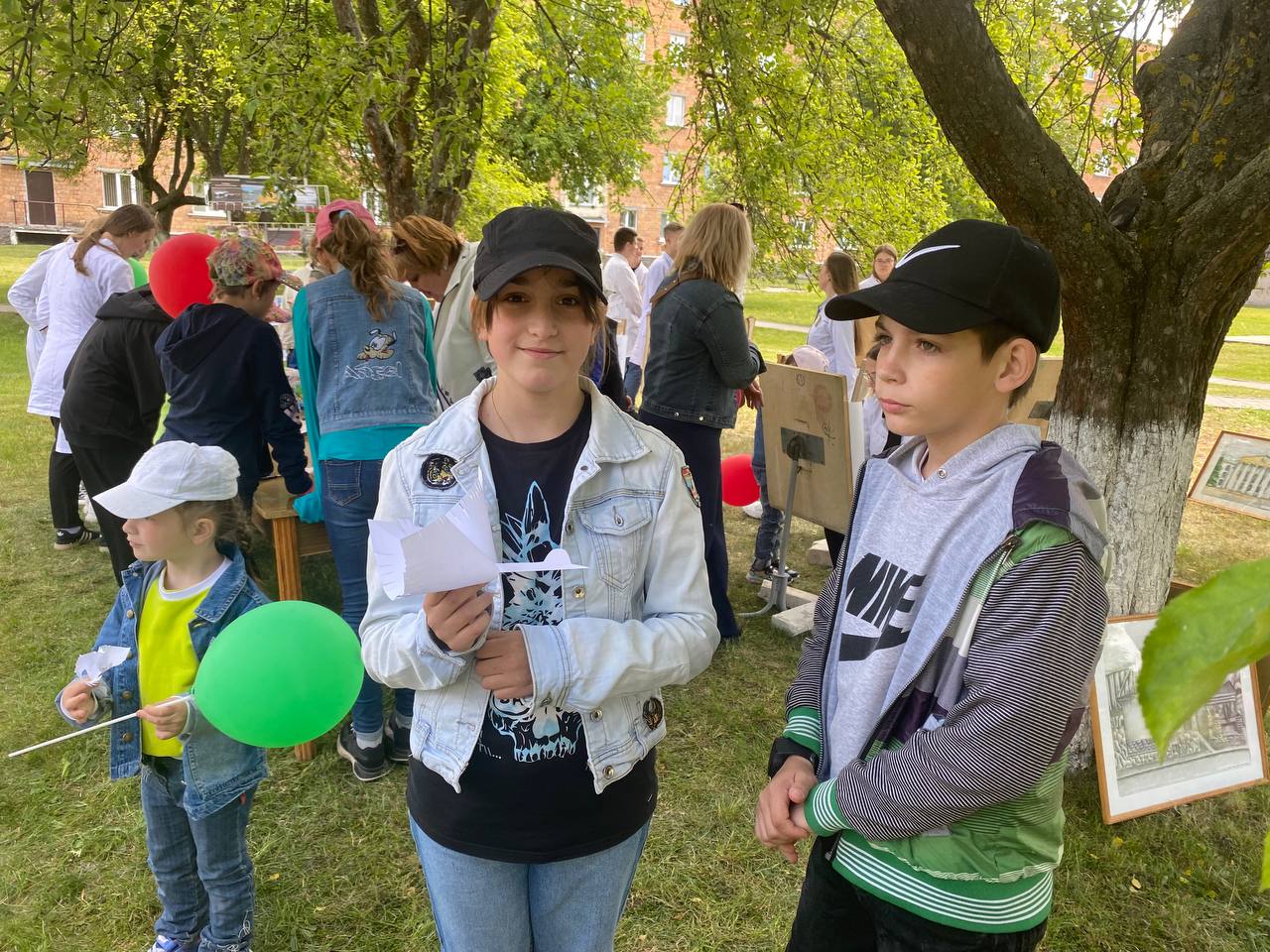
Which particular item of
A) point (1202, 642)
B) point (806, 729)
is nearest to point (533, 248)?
point (806, 729)

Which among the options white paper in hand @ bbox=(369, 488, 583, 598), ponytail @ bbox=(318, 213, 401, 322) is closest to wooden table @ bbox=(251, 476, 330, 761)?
ponytail @ bbox=(318, 213, 401, 322)

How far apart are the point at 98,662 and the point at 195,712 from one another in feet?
0.87

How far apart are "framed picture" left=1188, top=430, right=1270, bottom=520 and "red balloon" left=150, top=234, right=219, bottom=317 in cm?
578

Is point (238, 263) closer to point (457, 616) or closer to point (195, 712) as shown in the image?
point (195, 712)

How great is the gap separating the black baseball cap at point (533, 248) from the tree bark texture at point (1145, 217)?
71.1 inches

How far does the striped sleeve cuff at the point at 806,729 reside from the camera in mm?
1595

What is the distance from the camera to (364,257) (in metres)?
3.18

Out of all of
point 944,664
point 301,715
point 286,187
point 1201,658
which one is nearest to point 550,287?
point 944,664

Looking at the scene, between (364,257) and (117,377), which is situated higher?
(364,257)

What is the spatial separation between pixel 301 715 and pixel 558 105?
4.20 meters

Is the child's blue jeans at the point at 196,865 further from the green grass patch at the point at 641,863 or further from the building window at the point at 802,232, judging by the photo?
the building window at the point at 802,232

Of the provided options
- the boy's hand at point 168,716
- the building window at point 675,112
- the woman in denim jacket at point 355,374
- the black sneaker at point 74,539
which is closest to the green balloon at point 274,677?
the boy's hand at point 168,716

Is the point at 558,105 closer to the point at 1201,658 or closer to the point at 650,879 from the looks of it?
the point at 650,879

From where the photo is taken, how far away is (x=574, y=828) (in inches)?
59.8
